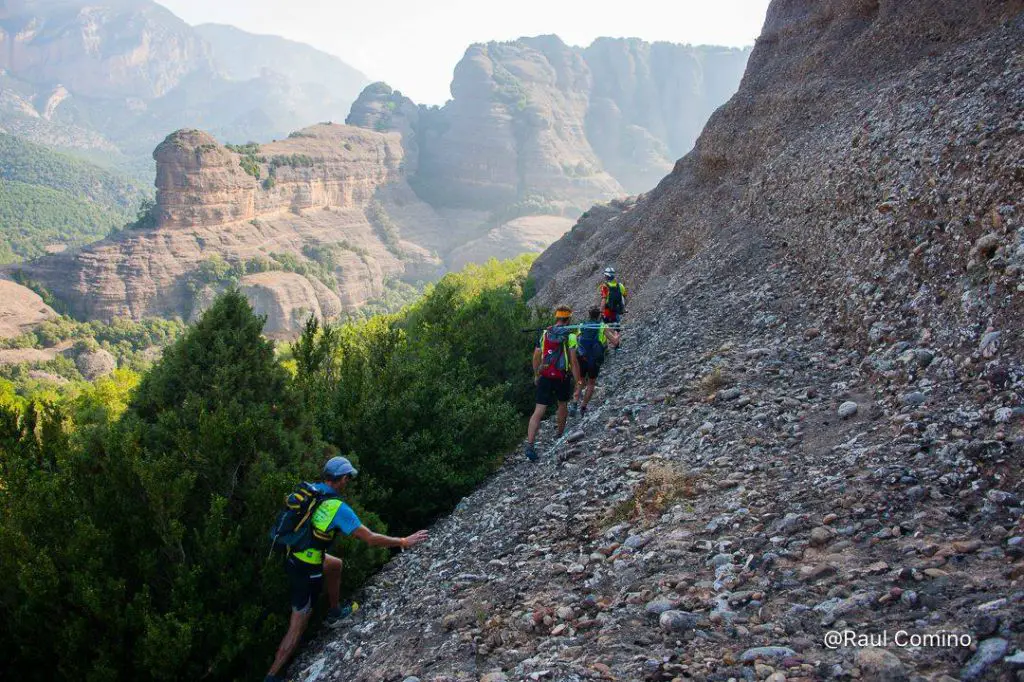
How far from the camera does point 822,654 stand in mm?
4754

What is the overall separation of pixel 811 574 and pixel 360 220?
191m

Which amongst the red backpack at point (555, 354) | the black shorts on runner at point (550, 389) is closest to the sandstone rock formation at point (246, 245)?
the black shorts on runner at point (550, 389)

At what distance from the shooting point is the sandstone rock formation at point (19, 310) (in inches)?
3797

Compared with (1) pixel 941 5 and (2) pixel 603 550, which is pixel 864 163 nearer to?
(1) pixel 941 5

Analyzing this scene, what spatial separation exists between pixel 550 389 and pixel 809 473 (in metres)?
6.20

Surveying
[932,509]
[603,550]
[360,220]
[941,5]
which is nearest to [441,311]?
[941,5]

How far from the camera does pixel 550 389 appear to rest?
1312cm

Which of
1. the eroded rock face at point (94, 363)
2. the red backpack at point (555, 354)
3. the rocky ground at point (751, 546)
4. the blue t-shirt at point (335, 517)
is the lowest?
the rocky ground at point (751, 546)

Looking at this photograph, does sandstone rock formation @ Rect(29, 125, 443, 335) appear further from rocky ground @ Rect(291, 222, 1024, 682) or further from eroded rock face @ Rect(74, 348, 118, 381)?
rocky ground @ Rect(291, 222, 1024, 682)

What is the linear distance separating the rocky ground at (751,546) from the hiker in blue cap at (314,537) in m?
0.52

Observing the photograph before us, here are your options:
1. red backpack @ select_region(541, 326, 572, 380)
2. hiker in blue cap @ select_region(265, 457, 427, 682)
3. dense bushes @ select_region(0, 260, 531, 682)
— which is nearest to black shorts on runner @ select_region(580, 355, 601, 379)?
red backpack @ select_region(541, 326, 572, 380)

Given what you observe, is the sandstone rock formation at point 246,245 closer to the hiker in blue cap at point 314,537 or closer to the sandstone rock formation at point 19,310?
the sandstone rock formation at point 19,310

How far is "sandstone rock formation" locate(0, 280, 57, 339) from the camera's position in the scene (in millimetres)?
96438

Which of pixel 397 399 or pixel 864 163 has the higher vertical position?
pixel 864 163
